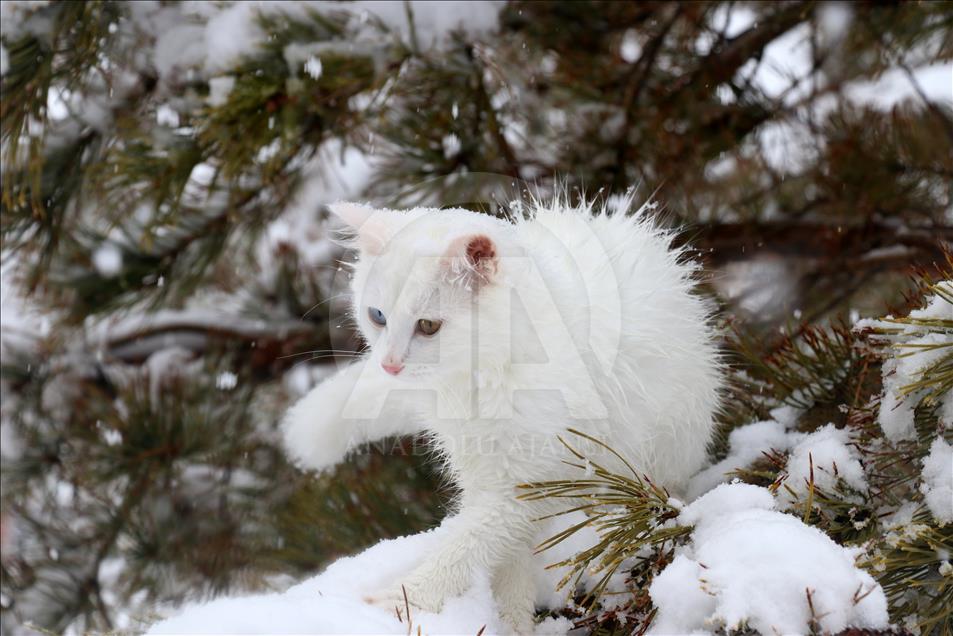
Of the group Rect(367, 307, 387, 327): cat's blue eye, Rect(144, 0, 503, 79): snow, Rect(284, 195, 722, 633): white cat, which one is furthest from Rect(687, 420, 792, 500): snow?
Rect(144, 0, 503, 79): snow

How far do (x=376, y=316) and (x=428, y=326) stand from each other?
9 centimetres

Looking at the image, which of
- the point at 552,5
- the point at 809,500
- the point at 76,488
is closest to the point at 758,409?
the point at 809,500

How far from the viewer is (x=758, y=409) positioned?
145 cm

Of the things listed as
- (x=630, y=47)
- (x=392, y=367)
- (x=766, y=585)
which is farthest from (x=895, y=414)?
(x=630, y=47)

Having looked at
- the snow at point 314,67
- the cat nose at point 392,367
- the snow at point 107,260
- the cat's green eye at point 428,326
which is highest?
the cat's green eye at point 428,326

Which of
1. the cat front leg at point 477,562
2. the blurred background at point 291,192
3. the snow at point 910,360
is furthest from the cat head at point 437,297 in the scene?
the snow at point 910,360

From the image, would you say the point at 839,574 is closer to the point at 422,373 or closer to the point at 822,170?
the point at 422,373

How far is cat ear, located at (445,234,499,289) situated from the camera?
1.07 m

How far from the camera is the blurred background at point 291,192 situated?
171 centimetres

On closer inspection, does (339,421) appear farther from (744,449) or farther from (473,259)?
(744,449)

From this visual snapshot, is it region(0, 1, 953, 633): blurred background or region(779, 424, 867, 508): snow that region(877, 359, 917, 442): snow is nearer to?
region(779, 424, 867, 508): snow

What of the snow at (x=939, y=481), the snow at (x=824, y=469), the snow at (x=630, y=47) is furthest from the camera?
the snow at (x=630, y=47)

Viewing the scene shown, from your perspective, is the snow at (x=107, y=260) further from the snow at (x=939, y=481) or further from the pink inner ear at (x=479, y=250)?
the snow at (x=939, y=481)

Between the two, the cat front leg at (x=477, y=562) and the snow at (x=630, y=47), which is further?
the snow at (x=630, y=47)
